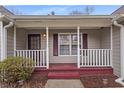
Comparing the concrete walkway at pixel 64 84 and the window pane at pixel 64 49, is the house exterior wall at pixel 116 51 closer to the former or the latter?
the concrete walkway at pixel 64 84

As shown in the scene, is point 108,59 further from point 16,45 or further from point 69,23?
point 16,45

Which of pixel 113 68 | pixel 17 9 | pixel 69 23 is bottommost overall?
pixel 113 68

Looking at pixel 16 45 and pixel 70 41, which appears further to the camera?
pixel 70 41

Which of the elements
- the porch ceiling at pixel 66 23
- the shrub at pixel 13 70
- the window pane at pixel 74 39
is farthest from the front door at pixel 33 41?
the shrub at pixel 13 70

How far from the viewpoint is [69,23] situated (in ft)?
38.5

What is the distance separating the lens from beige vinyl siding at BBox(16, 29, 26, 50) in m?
13.0

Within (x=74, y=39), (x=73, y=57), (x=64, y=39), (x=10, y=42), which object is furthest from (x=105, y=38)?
(x=10, y=42)

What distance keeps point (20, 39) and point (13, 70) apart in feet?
15.2

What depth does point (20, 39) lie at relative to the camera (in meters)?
13.6

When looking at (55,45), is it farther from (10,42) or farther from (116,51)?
(116,51)

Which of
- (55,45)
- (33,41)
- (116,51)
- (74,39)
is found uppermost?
(74,39)

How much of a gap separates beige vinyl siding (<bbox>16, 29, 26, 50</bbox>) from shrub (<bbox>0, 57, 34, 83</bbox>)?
3.41 m
